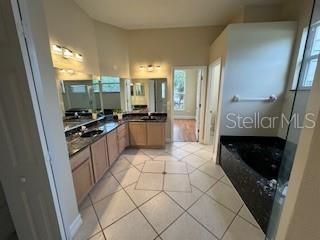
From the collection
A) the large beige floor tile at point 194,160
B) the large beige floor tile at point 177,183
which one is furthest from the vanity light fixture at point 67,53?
the large beige floor tile at point 194,160

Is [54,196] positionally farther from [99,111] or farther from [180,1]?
[180,1]

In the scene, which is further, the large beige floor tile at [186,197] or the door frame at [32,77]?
the large beige floor tile at [186,197]

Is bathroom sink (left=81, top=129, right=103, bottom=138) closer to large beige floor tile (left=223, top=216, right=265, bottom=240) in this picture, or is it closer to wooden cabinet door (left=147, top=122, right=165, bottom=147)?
wooden cabinet door (left=147, top=122, right=165, bottom=147)

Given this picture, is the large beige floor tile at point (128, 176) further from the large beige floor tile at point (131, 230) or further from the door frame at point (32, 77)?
the door frame at point (32, 77)

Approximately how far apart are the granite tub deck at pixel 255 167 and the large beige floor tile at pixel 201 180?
35 cm

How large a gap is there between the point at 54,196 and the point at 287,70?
369 cm

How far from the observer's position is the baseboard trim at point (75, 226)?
159cm

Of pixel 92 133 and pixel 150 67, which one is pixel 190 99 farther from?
pixel 92 133

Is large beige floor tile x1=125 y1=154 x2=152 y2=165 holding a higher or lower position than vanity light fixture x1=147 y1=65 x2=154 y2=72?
lower

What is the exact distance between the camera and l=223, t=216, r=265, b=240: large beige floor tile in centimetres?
157

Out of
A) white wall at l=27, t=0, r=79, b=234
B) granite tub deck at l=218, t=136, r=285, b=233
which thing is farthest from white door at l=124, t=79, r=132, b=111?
white wall at l=27, t=0, r=79, b=234

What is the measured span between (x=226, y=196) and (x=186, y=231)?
2.87 feet

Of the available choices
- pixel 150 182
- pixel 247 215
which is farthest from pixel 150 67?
pixel 247 215

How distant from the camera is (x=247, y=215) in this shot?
1.85 metres
